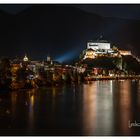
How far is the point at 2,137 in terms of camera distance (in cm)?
354

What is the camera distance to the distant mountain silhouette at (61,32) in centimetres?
438

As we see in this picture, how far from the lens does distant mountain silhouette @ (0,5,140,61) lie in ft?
14.4

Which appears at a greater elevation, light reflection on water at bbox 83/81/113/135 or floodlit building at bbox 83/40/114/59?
floodlit building at bbox 83/40/114/59

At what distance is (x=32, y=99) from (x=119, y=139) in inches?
104

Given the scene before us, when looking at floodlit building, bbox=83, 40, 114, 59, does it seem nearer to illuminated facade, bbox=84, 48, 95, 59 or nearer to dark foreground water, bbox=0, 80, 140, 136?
illuminated facade, bbox=84, 48, 95, 59

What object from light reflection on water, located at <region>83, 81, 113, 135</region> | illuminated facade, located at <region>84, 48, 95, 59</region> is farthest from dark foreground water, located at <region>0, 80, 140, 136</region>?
illuminated facade, located at <region>84, 48, 95, 59</region>

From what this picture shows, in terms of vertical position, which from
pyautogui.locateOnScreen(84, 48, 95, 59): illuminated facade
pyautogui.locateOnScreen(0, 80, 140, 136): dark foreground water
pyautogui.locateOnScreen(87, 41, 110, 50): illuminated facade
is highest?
pyautogui.locateOnScreen(87, 41, 110, 50): illuminated facade

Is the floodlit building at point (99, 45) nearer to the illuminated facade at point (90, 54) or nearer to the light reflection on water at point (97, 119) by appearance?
the illuminated facade at point (90, 54)

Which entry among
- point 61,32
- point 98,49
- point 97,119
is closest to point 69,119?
point 97,119

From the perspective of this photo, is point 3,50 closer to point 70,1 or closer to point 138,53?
point 70,1

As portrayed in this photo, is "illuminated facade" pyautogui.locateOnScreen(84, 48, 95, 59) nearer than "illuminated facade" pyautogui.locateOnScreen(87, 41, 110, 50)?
No

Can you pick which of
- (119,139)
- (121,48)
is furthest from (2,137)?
(121,48)

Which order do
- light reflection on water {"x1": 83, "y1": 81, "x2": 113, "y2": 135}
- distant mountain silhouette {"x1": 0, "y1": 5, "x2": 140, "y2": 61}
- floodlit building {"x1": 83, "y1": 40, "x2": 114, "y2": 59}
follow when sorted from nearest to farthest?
light reflection on water {"x1": 83, "y1": 81, "x2": 113, "y2": 135}
distant mountain silhouette {"x1": 0, "y1": 5, "x2": 140, "y2": 61}
floodlit building {"x1": 83, "y1": 40, "x2": 114, "y2": 59}

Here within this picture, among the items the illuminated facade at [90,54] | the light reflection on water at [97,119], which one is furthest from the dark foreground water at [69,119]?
the illuminated facade at [90,54]
